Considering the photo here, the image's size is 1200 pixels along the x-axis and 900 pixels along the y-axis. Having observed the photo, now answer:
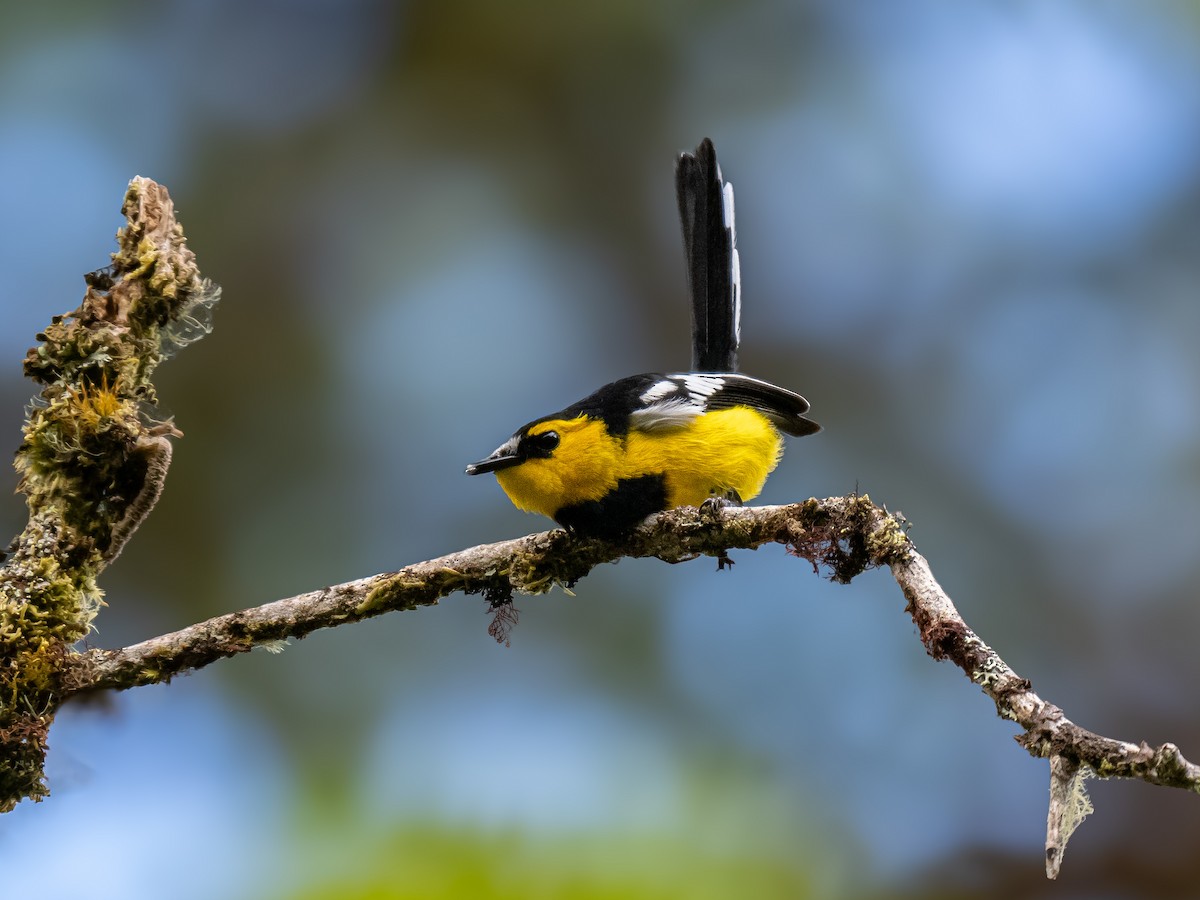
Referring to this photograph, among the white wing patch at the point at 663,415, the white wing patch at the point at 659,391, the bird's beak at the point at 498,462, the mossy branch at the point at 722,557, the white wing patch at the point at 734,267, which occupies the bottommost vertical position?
the mossy branch at the point at 722,557

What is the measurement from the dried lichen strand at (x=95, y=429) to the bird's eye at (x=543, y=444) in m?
1.14

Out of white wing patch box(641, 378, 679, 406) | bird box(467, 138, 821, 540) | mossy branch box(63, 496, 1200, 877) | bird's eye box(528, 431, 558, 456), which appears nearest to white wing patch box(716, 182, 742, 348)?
bird box(467, 138, 821, 540)

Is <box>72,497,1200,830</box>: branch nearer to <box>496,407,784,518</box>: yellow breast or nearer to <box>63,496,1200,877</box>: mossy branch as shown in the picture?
<box>63,496,1200,877</box>: mossy branch

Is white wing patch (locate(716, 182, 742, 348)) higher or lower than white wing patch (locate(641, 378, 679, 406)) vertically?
higher

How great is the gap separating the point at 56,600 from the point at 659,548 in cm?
143

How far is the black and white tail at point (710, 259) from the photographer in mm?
4516

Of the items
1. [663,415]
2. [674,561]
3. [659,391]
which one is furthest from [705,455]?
[674,561]

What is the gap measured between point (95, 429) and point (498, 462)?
1.23 metres

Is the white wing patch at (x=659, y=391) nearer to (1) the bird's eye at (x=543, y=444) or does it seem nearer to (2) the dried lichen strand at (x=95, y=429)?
(1) the bird's eye at (x=543, y=444)

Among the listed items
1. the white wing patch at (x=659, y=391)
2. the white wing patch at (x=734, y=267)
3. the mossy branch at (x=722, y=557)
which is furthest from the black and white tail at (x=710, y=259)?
the mossy branch at (x=722, y=557)

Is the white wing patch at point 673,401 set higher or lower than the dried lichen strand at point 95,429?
higher

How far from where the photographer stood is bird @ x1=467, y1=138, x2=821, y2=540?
3.37 m

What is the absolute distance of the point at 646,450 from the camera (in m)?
3.54

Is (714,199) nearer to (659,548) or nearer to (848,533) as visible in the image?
(659,548)
